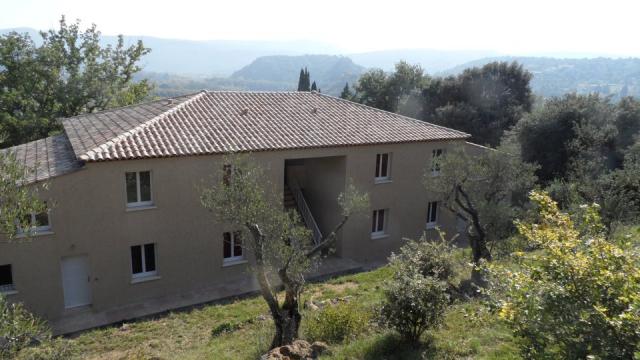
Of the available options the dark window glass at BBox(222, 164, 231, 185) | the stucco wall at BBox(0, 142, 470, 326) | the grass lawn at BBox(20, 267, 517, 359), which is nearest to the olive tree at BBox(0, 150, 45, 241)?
the grass lawn at BBox(20, 267, 517, 359)

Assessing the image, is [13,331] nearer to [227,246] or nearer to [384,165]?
[227,246]

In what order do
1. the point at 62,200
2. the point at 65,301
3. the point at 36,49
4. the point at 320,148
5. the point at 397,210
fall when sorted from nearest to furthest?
the point at 62,200, the point at 65,301, the point at 320,148, the point at 397,210, the point at 36,49

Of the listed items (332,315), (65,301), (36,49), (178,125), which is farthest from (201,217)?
(36,49)

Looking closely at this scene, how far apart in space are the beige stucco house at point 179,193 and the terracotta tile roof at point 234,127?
0.08m

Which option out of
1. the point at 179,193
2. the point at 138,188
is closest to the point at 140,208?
the point at 138,188

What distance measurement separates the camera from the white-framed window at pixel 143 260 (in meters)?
17.0

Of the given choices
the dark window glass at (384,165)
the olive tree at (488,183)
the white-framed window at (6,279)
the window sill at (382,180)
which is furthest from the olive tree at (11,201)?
the dark window glass at (384,165)

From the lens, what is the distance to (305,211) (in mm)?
22047

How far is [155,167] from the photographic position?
1630 cm

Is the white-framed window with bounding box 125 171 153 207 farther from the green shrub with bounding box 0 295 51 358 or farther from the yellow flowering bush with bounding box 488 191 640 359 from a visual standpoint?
the yellow flowering bush with bounding box 488 191 640 359

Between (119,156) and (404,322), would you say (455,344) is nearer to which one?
(404,322)

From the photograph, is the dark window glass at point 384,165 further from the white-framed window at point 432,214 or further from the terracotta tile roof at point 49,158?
the terracotta tile roof at point 49,158

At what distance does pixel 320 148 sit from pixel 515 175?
7.60 m

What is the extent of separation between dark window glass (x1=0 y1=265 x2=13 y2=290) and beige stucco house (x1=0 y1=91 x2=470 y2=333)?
1.7 inches
